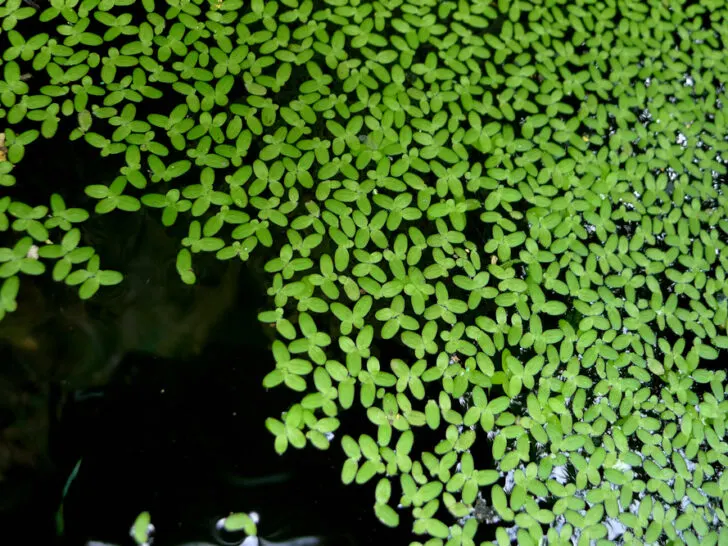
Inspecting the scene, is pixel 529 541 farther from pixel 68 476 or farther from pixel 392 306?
pixel 68 476

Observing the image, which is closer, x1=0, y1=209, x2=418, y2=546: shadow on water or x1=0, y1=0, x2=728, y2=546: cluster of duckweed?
x1=0, y1=209, x2=418, y2=546: shadow on water

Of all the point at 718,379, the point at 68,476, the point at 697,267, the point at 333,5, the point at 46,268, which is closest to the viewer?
the point at 68,476

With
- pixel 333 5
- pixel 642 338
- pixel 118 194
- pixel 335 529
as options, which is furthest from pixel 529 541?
pixel 333 5

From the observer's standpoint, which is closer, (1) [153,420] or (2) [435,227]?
(1) [153,420]

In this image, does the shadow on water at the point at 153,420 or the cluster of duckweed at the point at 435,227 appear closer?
the shadow on water at the point at 153,420

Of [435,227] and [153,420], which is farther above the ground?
[435,227]

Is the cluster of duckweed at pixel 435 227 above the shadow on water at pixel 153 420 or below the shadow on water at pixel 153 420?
above

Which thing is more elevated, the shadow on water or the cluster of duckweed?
the cluster of duckweed

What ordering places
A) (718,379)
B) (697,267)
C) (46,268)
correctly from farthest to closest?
(697,267) → (718,379) → (46,268)
